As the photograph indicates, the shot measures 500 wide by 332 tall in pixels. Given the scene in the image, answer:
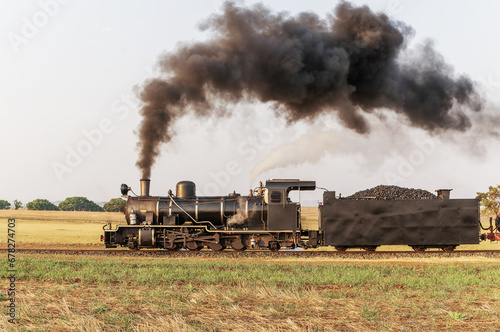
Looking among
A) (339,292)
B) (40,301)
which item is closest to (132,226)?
(40,301)

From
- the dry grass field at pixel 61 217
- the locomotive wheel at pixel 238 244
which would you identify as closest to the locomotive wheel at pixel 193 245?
the locomotive wheel at pixel 238 244

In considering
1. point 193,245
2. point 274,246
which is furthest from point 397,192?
point 193,245

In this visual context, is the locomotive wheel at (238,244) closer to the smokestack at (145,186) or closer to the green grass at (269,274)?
the green grass at (269,274)

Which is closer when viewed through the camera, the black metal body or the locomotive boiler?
the locomotive boiler

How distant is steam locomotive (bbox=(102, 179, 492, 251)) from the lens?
18.7m

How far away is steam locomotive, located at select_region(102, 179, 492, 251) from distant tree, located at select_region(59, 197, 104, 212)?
10537cm

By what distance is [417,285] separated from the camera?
1093cm

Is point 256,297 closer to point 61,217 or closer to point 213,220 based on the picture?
point 213,220

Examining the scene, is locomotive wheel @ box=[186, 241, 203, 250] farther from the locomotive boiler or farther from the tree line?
the tree line

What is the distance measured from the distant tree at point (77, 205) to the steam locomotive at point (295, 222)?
10537cm

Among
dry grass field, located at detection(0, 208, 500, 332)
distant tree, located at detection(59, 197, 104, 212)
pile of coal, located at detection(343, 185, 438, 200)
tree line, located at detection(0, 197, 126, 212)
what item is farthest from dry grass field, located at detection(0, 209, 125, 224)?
distant tree, located at detection(59, 197, 104, 212)

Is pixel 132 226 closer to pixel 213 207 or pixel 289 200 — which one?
pixel 213 207

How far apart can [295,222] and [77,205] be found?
110 meters

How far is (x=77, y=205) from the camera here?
11819 cm
